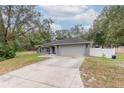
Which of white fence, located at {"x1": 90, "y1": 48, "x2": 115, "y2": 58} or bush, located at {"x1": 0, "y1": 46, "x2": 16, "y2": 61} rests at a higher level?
bush, located at {"x1": 0, "y1": 46, "x2": 16, "y2": 61}


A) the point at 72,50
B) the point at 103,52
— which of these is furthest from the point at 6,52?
the point at 103,52

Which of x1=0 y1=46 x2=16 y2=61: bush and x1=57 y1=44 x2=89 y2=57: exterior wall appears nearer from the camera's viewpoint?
x1=0 y1=46 x2=16 y2=61: bush

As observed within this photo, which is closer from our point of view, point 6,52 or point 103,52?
point 6,52

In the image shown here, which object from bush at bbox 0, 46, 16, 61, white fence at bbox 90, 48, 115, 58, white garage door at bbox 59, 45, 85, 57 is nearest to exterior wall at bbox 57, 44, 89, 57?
white garage door at bbox 59, 45, 85, 57

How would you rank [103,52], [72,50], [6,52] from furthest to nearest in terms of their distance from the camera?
[103,52], [72,50], [6,52]

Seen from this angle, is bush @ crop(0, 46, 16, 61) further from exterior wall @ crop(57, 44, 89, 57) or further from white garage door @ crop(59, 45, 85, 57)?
white garage door @ crop(59, 45, 85, 57)

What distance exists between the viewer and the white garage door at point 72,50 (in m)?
14.6

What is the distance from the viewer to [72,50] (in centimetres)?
1488

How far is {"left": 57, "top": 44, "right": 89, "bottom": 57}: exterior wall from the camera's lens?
48.0ft

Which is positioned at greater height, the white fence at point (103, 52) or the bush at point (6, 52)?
the bush at point (6, 52)

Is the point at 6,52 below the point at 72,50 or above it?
above

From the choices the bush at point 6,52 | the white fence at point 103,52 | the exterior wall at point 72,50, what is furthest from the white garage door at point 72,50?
the bush at point 6,52

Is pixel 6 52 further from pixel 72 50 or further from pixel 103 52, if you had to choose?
pixel 103 52

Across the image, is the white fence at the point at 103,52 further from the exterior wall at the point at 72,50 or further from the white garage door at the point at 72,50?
the white garage door at the point at 72,50
